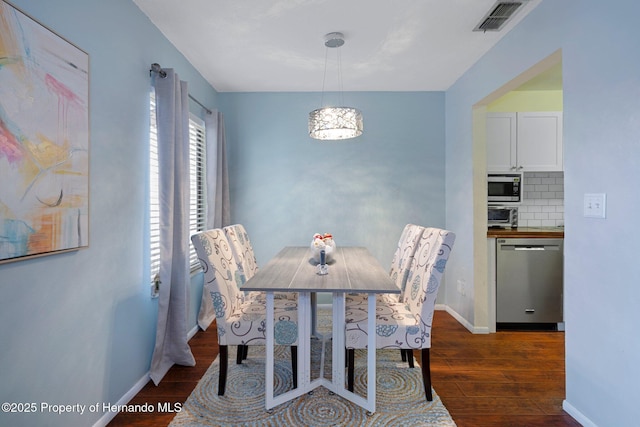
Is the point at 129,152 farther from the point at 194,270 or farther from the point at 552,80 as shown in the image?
the point at 552,80

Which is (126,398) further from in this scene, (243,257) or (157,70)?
(157,70)

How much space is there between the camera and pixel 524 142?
11.2 ft

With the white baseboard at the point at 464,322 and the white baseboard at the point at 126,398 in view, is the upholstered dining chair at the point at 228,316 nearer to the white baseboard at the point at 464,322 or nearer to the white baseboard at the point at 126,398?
the white baseboard at the point at 126,398

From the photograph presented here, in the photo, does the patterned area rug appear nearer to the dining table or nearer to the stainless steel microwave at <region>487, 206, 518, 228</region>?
the dining table

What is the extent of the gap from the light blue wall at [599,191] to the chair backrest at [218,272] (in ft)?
6.60

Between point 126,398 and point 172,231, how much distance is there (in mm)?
1060

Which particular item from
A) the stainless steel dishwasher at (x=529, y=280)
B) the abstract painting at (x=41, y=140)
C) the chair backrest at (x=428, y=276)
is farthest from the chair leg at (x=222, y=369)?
the stainless steel dishwasher at (x=529, y=280)

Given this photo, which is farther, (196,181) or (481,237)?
(196,181)

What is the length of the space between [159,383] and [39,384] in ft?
3.03

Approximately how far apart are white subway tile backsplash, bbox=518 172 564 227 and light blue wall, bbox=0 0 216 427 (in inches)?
151

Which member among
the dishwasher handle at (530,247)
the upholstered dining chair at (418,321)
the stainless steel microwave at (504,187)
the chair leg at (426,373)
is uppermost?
the stainless steel microwave at (504,187)

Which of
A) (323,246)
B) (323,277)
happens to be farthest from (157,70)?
(323,277)

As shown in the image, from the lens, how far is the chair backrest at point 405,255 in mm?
2369

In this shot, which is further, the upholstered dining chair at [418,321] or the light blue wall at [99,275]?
the upholstered dining chair at [418,321]
